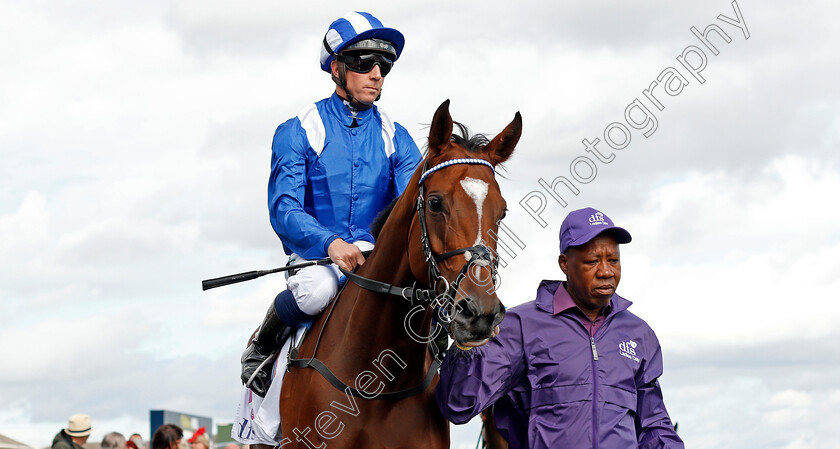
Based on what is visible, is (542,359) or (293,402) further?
(293,402)

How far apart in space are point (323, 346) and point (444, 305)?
1224 mm

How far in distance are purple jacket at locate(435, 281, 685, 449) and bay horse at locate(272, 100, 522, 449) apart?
0.70ft

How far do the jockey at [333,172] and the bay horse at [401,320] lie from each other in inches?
12.3

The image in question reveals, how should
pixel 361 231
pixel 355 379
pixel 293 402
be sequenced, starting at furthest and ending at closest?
pixel 361 231 → pixel 293 402 → pixel 355 379

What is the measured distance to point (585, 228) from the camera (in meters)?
4.83

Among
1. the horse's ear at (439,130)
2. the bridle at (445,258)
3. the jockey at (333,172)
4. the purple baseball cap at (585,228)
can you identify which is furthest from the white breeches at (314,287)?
the purple baseball cap at (585,228)

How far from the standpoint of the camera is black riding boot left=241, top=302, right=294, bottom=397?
565cm

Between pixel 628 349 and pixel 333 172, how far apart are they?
83.4 inches

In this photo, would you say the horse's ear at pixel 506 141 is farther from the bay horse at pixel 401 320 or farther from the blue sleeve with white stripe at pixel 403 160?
the blue sleeve with white stripe at pixel 403 160

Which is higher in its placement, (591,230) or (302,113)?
(302,113)

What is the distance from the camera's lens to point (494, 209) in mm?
4344

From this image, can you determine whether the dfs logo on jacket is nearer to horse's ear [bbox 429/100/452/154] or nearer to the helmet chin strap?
horse's ear [bbox 429/100/452/154]

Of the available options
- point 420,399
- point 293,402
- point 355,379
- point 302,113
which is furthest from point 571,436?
point 302,113

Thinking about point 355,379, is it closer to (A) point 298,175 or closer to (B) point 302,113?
(A) point 298,175
